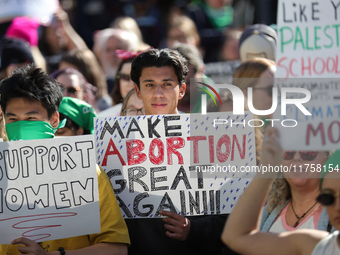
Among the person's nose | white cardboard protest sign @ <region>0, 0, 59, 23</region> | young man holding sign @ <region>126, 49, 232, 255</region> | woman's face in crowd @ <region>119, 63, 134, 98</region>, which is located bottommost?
young man holding sign @ <region>126, 49, 232, 255</region>

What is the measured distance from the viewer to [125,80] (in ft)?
16.0

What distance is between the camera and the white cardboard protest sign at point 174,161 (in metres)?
3.21

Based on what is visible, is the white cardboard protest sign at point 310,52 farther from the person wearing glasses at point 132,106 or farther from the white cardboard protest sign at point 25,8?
the white cardboard protest sign at point 25,8

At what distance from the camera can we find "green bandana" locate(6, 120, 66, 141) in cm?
307

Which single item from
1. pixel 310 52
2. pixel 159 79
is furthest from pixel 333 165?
pixel 159 79

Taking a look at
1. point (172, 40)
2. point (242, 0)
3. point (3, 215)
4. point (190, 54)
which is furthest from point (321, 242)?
point (242, 0)

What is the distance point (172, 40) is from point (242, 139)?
4338 mm

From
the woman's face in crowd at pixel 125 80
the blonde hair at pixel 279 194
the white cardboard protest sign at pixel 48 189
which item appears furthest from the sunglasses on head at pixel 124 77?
the blonde hair at pixel 279 194

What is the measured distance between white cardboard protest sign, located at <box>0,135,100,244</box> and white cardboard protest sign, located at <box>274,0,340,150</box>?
1.19 meters

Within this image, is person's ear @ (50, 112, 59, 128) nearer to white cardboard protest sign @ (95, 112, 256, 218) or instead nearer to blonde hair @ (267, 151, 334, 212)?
white cardboard protest sign @ (95, 112, 256, 218)

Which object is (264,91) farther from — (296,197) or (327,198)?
(327,198)

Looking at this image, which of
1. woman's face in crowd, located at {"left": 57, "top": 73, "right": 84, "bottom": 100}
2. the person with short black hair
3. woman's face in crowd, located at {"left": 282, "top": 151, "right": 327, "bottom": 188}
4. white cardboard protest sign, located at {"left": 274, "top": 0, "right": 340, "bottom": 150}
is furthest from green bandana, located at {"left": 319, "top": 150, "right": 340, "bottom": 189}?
woman's face in crowd, located at {"left": 57, "top": 73, "right": 84, "bottom": 100}

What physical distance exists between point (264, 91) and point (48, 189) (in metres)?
1.92

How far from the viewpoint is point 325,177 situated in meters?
2.22
